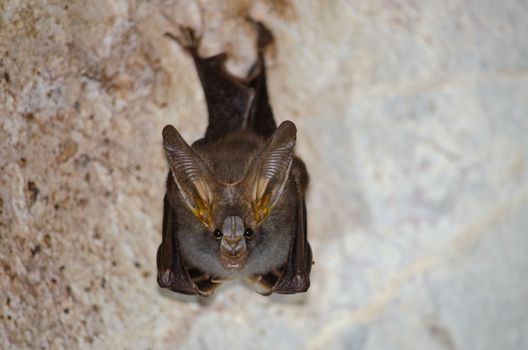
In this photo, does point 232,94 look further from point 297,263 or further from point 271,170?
point 297,263

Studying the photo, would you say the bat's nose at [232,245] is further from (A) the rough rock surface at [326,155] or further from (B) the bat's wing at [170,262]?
(A) the rough rock surface at [326,155]

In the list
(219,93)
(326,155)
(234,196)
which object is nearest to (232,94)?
(219,93)

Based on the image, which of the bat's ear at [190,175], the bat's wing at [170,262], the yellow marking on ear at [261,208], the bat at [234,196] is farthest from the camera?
the bat's wing at [170,262]

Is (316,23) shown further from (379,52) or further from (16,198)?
(16,198)

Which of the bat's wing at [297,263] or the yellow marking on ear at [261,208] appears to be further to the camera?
the bat's wing at [297,263]

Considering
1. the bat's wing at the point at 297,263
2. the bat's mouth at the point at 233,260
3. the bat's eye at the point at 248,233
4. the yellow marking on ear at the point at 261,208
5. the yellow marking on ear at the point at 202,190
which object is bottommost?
the bat's wing at the point at 297,263

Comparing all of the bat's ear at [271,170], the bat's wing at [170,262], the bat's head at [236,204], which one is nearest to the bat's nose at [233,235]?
the bat's head at [236,204]

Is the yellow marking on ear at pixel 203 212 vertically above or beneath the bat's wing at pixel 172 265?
above

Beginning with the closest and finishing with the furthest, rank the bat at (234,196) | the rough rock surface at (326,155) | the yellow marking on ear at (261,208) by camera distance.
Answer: the bat at (234,196), the yellow marking on ear at (261,208), the rough rock surface at (326,155)
